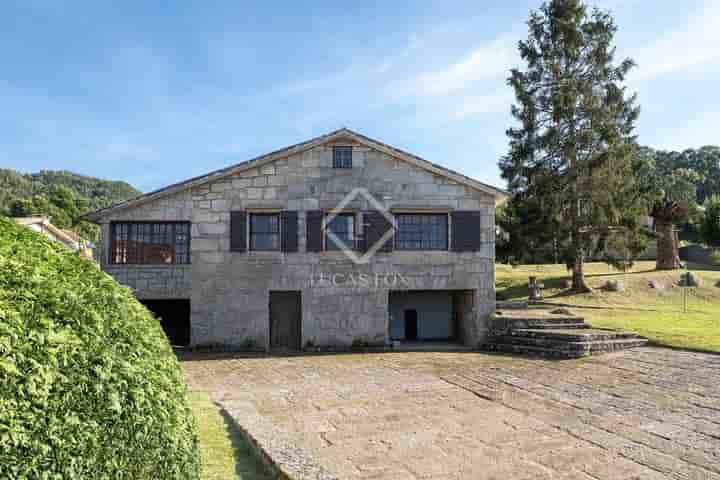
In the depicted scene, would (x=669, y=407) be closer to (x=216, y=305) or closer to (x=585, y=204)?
(x=216, y=305)

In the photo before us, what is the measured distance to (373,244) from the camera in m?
15.9

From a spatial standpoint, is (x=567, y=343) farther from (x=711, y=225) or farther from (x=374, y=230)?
(x=711, y=225)

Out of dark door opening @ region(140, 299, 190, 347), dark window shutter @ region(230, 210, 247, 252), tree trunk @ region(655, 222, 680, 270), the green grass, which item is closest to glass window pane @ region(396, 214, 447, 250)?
dark window shutter @ region(230, 210, 247, 252)

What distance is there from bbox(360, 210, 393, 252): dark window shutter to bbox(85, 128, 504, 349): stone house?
0.03 m

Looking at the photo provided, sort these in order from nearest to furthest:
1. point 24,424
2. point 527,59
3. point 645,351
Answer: point 24,424 → point 645,351 → point 527,59

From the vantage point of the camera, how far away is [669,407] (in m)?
8.57

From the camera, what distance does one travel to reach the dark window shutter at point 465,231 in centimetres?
1603

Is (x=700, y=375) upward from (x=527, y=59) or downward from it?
downward

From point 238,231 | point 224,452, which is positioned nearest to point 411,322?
point 238,231

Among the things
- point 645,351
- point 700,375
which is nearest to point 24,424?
point 700,375

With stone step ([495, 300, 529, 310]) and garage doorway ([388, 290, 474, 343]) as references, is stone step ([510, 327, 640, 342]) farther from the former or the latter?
stone step ([495, 300, 529, 310])

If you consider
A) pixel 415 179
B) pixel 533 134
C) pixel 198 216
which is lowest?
pixel 198 216

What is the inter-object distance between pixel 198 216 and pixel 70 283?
43.0 ft

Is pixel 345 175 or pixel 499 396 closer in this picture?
pixel 499 396
